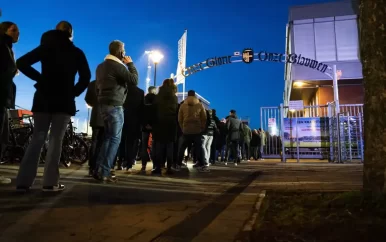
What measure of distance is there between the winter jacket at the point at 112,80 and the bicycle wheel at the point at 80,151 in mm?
4229

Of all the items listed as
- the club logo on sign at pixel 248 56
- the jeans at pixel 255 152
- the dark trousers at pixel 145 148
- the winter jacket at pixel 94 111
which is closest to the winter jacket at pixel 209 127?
the dark trousers at pixel 145 148

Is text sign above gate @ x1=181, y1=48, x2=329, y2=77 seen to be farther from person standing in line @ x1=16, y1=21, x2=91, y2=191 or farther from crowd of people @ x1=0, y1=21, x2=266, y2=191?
person standing in line @ x1=16, y1=21, x2=91, y2=191

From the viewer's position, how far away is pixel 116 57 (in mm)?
5383

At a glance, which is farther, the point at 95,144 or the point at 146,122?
the point at 146,122

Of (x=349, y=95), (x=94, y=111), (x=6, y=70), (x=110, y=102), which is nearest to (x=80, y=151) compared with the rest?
(x=94, y=111)

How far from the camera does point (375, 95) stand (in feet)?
9.30

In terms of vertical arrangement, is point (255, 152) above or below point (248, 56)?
below

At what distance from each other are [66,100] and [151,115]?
10.4 ft

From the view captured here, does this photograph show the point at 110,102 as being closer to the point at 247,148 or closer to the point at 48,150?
the point at 48,150

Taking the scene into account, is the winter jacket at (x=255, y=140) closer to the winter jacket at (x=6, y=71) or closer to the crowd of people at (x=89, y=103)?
the crowd of people at (x=89, y=103)

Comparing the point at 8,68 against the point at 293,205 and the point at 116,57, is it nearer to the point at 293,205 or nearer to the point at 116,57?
the point at 116,57

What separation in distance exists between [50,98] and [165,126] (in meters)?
3.28

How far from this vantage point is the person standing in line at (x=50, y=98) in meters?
3.97

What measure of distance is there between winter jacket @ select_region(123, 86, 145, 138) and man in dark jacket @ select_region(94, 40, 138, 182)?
6.58 feet
